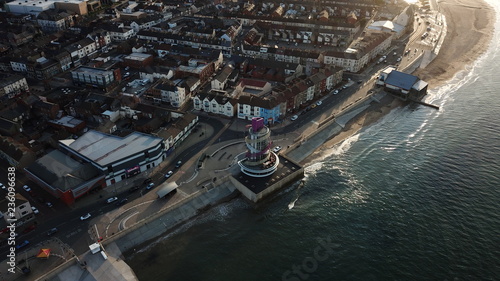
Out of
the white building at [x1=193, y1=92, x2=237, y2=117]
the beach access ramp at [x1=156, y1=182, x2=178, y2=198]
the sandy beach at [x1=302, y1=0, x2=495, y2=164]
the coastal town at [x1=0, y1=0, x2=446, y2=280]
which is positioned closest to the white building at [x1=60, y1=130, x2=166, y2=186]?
the coastal town at [x1=0, y1=0, x2=446, y2=280]

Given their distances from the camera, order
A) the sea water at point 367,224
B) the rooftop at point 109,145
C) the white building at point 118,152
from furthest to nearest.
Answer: the rooftop at point 109,145 < the white building at point 118,152 < the sea water at point 367,224

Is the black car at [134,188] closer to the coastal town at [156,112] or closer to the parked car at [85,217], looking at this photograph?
the coastal town at [156,112]

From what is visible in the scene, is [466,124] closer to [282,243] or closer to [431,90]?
[431,90]

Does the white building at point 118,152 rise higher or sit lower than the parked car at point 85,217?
higher

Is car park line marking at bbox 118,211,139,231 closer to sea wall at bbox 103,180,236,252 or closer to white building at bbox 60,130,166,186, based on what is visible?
sea wall at bbox 103,180,236,252

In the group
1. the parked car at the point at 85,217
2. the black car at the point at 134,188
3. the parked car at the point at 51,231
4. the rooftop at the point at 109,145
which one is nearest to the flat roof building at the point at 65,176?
the rooftop at the point at 109,145

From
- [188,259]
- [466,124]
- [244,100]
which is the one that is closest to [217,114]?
[244,100]
